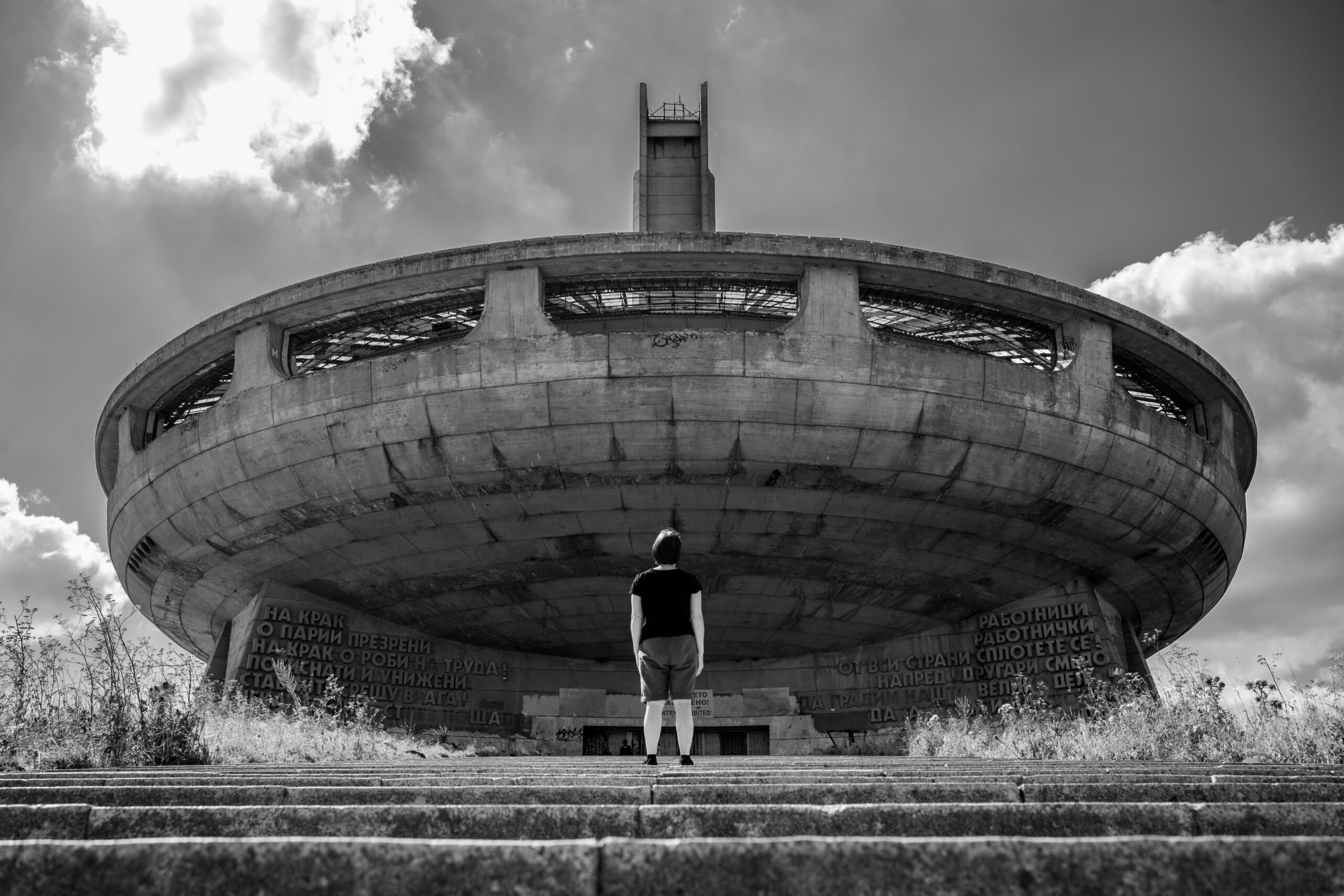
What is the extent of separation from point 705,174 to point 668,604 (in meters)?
21.8

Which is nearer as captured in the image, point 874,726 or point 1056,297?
point 1056,297

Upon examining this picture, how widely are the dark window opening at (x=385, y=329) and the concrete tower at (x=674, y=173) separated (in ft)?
34.3

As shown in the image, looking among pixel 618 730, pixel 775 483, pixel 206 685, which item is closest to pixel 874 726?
pixel 618 730

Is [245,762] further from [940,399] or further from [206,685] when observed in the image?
[940,399]

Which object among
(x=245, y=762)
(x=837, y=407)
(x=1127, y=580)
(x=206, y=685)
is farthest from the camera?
(x=1127, y=580)

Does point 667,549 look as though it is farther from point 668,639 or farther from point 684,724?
point 684,724

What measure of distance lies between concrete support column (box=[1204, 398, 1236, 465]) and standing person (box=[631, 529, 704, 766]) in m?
12.9

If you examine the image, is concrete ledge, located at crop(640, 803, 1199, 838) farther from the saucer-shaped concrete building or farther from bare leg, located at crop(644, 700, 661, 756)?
the saucer-shaped concrete building

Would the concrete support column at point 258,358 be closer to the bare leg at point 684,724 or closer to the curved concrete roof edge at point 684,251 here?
the curved concrete roof edge at point 684,251

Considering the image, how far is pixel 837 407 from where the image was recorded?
12734mm

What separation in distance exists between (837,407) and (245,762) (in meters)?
7.56

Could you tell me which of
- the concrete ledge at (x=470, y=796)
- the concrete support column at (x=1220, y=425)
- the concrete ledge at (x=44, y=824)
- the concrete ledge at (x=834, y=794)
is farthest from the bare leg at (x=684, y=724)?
the concrete support column at (x=1220, y=425)

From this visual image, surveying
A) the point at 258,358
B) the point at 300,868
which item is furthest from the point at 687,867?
the point at 258,358

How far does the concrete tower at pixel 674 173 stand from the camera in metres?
26.7
